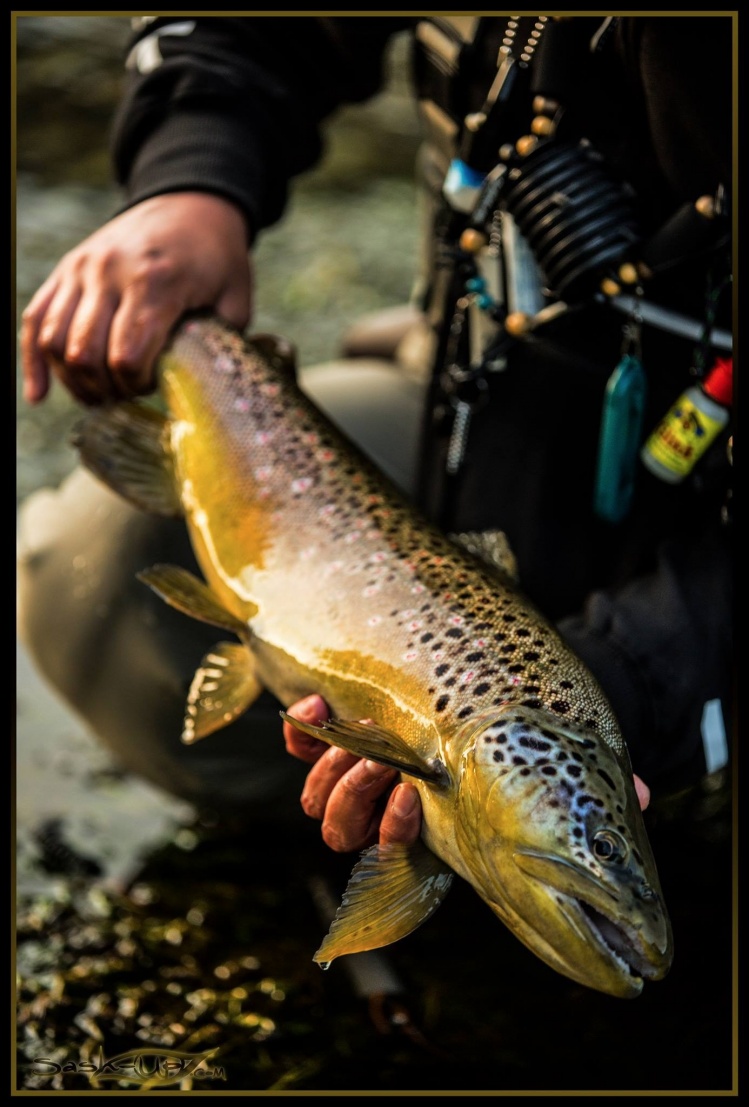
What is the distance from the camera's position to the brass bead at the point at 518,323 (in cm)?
201

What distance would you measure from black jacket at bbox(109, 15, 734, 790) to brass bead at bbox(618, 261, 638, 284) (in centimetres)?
5

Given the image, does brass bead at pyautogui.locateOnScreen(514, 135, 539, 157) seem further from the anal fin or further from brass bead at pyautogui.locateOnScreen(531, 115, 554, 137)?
the anal fin

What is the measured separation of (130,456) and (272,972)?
43.3 inches

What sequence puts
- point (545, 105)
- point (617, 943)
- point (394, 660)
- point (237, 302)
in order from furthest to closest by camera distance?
point (237, 302) < point (545, 105) < point (394, 660) < point (617, 943)

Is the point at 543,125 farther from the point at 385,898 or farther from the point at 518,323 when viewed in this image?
the point at 385,898

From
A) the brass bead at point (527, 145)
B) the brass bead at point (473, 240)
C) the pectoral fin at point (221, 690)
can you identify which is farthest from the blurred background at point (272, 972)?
the brass bead at point (527, 145)

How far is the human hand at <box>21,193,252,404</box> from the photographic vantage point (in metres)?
2.07

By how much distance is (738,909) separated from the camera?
6.64 ft

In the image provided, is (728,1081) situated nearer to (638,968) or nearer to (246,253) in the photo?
(638,968)

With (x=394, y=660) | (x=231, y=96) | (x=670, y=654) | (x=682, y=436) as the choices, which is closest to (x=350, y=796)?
(x=394, y=660)

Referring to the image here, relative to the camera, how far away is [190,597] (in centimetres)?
192

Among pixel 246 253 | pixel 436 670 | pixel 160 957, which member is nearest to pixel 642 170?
pixel 246 253

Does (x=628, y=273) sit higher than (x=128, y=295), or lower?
higher

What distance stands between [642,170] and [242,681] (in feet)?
3.90
